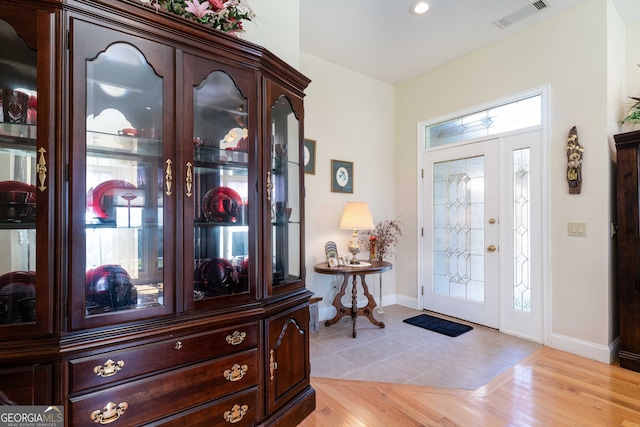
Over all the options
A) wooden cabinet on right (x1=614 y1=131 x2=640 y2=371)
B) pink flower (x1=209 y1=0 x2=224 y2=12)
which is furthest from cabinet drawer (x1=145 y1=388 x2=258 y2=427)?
wooden cabinet on right (x1=614 y1=131 x2=640 y2=371)

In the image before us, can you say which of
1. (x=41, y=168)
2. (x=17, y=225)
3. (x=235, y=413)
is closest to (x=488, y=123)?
A: (x=235, y=413)

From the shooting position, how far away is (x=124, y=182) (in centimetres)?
138

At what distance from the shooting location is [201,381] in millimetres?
1459

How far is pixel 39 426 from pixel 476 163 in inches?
157

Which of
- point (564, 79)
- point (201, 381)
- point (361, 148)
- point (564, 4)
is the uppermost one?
point (564, 4)

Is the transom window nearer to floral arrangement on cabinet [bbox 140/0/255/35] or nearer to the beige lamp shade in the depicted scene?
the beige lamp shade

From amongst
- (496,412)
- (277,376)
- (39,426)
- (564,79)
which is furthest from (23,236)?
(564,79)

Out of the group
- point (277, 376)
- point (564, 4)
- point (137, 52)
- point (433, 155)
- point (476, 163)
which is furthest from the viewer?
point (433, 155)

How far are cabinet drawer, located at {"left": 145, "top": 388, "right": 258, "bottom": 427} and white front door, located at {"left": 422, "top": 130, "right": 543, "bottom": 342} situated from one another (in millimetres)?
2891

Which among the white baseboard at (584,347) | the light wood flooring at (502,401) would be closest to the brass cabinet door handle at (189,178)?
the light wood flooring at (502,401)

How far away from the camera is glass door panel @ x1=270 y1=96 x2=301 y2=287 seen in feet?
5.89

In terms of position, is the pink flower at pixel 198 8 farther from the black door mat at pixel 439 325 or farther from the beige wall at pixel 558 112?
the black door mat at pixel 439 325

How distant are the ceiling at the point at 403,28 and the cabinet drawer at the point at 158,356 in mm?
2731

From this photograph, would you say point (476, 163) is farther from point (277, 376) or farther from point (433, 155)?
→ point (277, 376)
